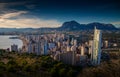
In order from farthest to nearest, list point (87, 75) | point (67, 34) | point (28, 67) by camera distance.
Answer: point (67, 34) < point (28, 67) < point (87, 75)

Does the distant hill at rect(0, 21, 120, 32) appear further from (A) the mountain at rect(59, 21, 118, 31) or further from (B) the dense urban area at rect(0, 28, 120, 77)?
(B) the dense urban area at rect(0, 28, 120, 77)

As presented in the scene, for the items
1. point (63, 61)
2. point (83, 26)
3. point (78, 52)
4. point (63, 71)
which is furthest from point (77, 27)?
point (63, 71)

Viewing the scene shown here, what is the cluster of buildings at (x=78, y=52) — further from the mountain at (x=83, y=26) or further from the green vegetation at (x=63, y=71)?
the green vegetation at (x=63, y=71)

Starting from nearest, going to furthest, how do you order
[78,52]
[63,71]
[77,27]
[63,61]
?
1. [63,71]
2. [63,61]
3. [78,52]
4. [77,27]

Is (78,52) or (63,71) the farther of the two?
(78,52)

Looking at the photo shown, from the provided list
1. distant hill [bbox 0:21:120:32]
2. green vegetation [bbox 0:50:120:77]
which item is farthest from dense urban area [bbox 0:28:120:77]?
distant hill [bbox 0:21:120:32]

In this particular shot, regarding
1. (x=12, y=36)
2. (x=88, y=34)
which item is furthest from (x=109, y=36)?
(x=12, y=36)

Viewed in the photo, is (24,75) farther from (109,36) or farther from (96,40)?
(109,36)

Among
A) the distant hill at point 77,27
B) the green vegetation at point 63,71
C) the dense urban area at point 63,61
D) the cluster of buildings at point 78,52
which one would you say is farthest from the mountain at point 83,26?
the green vegetation at point 63,71

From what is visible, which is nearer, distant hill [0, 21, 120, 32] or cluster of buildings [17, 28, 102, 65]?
cluster of buildings [17, 28, 102, 65]

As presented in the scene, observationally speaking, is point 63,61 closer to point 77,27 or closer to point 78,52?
point 78,52

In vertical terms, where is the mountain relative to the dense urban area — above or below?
above
